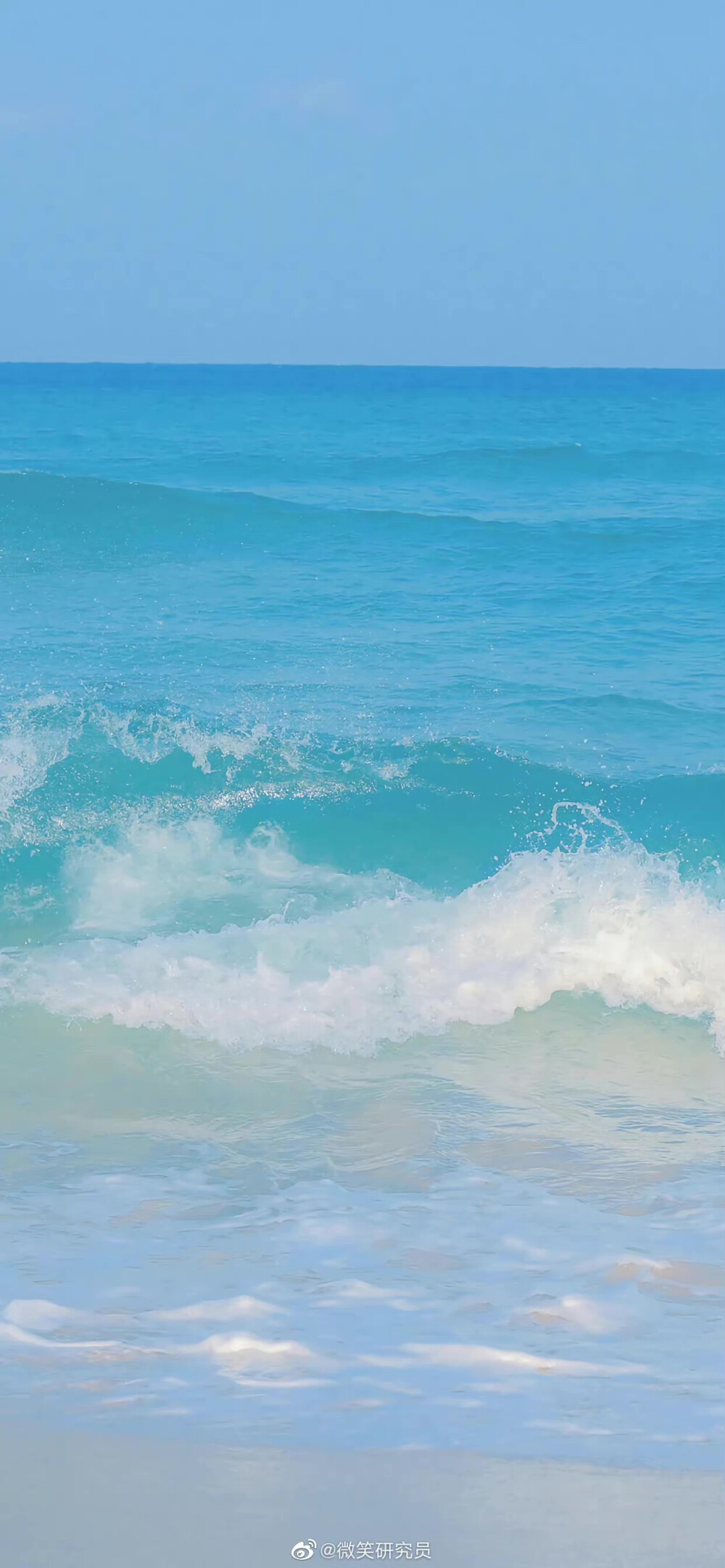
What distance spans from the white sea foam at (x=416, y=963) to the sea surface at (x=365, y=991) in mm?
23

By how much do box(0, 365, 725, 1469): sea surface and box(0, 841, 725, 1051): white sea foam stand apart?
2cm

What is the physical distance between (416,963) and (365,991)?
1.20ft

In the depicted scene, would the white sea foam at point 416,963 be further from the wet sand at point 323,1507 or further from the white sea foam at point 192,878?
the wet sand at point 323,1507

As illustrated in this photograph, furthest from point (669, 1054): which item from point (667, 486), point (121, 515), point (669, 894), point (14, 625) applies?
point (667, 486)

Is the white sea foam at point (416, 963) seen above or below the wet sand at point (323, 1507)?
above

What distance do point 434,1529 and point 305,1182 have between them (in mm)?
1628

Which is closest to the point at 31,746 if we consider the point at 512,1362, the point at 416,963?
the point at 416,963

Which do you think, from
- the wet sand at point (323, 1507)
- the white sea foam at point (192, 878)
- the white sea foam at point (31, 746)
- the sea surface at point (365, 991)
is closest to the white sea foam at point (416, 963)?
the sea surface at point (365, 991)

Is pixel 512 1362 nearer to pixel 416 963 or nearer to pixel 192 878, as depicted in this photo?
pixel 416 963

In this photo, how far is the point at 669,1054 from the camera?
214 inches

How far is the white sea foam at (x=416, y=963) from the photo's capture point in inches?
225

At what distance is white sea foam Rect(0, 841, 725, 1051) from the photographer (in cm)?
570

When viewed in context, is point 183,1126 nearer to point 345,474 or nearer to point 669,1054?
point 669,1054

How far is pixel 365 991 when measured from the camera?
5.89m
